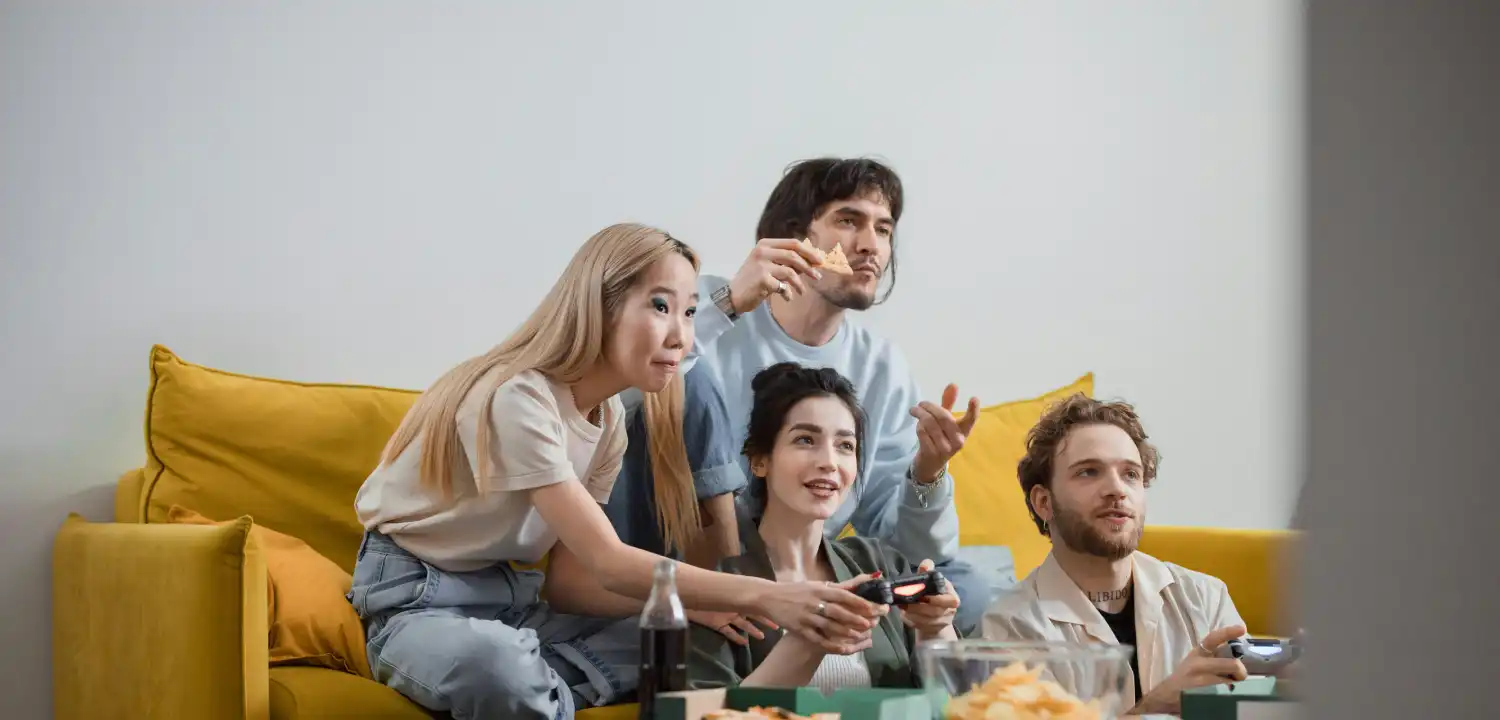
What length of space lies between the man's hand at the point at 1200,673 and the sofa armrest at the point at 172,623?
1079 millimetres

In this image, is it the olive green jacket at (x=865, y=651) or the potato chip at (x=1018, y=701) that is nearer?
the potato chip at (x=1018, y=701)

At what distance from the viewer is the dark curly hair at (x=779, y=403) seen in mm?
1927

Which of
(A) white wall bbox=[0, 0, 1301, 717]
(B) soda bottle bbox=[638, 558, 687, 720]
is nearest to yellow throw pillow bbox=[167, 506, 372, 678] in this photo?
(A) white wall bbox=[0, 0, 1301, 717]

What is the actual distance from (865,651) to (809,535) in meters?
0.19

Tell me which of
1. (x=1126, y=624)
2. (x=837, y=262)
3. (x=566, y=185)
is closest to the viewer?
(x=1126, y=624)

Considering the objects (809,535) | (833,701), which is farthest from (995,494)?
(833,701)

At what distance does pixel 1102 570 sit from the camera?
5.97 feet

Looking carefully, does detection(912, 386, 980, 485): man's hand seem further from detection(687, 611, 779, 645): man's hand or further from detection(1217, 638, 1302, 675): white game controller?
detection(1217, 638, 1302, 675): white game controller

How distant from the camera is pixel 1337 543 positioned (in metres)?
0.37

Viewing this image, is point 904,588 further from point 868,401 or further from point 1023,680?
point 868,401

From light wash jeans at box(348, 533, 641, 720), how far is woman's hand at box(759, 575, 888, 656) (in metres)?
0.30

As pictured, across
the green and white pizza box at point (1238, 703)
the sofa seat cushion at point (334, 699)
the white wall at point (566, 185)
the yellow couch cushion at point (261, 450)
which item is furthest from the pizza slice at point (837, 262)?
the green and white pizza box at point (1238, 703)

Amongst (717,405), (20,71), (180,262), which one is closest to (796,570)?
(717,405)

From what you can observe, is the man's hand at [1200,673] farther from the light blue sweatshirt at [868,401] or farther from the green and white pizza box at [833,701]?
the light blue sweatshirt at [868,401]
